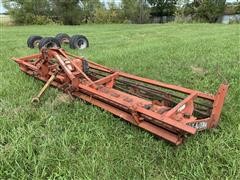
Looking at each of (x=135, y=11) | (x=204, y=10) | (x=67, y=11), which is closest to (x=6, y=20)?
(x=67, y=11)

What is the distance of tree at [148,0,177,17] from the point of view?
109ft

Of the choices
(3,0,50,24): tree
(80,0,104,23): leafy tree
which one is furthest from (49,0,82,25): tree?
(80,0,104,23): leafy tree

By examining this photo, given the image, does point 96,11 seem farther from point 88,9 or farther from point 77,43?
point 77,43

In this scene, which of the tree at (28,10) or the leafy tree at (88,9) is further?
the leafy tree at (88,9)

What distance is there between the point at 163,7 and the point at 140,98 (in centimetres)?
3186

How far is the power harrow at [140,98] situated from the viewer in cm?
257

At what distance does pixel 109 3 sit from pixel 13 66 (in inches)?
1019

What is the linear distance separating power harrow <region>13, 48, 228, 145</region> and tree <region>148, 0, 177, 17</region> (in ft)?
99.4

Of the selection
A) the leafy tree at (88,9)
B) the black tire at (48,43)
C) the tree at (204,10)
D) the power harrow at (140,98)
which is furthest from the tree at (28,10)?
the power harrow at (140,98)

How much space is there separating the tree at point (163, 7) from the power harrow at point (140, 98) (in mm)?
30294

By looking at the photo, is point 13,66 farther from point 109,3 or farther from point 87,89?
point 109,3

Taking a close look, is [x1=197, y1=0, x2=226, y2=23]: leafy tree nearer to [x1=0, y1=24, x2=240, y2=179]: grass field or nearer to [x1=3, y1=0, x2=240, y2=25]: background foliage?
[x1=3, y1=0, x2=240, y2=25]: background foliage

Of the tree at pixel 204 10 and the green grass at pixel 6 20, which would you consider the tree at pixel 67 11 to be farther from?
the tree at pixel 204 10

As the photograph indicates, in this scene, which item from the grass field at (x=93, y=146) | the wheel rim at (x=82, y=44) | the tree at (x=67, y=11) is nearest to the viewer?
the grass field at (x=93, y=146)
